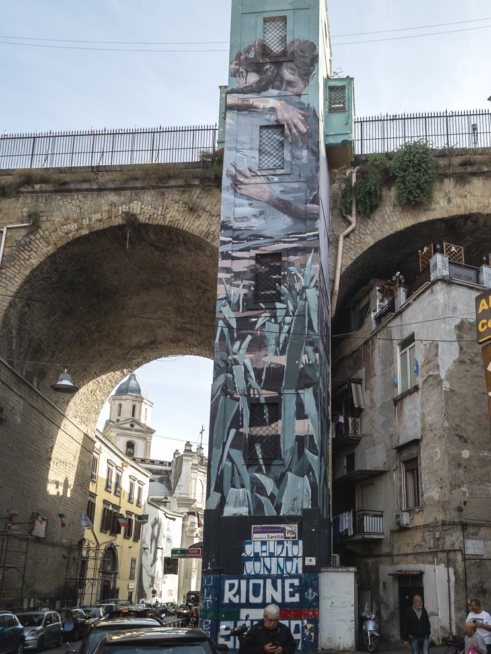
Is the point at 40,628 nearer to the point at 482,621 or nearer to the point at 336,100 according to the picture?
the point at 482,621

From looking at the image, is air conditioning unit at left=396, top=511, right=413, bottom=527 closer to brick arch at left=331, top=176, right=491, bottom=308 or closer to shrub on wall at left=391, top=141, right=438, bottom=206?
brick arch at left=331, top=176, right=491, bottom=308

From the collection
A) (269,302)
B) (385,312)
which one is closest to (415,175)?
(385,312)

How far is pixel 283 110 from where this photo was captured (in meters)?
19.0

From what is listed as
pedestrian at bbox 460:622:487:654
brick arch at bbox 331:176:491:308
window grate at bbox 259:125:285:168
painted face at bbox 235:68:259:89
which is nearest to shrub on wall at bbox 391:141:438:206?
brick arch at bbox 331:176:491:308

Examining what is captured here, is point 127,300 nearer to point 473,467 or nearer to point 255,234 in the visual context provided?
point 255,234

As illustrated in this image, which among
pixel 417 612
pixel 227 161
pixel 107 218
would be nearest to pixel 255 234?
pixel 227 161

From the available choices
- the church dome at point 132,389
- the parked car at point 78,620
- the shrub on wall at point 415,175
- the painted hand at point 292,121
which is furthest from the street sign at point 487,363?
the church dome at point 132,389

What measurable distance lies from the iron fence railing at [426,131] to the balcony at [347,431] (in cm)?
847

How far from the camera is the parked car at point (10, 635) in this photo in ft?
48.9

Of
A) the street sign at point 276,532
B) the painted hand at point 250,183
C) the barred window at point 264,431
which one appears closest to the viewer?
the street sign at point 276,532

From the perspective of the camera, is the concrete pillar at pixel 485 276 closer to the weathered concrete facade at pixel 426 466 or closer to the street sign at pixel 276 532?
the weathered concrete facade at pixel 426 466

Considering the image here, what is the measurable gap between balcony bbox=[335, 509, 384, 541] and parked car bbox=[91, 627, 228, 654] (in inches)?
531

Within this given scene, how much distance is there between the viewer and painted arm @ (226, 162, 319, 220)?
1820cm

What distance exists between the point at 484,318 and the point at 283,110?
8681mm
